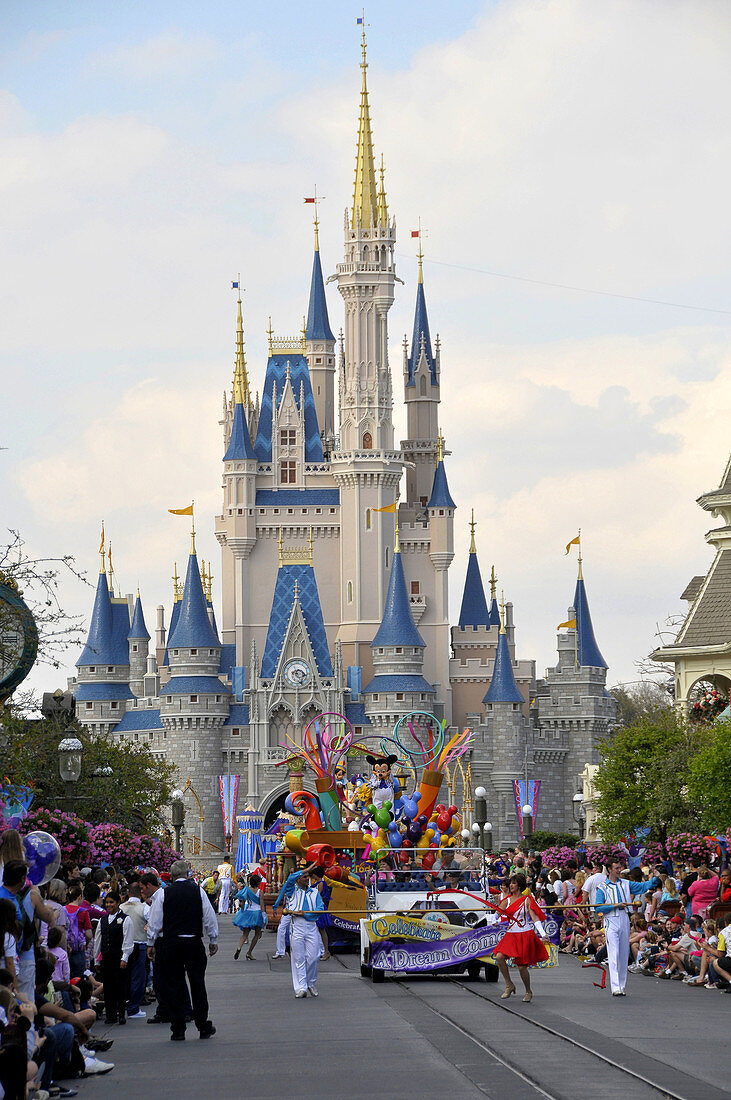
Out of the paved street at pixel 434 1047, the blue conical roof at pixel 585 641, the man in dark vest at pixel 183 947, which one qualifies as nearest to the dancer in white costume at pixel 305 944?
the paved street at pixel 434 1047

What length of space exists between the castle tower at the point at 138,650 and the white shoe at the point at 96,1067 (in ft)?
278

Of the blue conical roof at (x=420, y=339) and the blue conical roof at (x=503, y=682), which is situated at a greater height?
the blue conical roof at (x=420, y=339)

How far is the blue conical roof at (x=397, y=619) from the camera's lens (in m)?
88.6

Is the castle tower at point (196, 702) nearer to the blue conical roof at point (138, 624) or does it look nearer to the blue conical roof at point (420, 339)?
the blue conical roof at point (138, 624)

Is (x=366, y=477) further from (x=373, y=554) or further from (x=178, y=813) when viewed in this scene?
(x=178, y=813)

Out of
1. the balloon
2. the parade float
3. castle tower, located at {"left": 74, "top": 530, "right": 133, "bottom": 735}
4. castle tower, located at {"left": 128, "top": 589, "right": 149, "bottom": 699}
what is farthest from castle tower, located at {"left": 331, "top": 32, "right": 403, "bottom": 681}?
the balloon

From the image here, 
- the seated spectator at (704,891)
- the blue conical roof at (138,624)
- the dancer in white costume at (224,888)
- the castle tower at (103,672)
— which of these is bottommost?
the seated spectator at (704,891)

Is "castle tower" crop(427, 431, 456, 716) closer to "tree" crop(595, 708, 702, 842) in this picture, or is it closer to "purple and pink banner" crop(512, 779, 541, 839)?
"purple and pink banner" crop(512, 779, 541, 839)

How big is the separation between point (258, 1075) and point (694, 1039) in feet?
12.4

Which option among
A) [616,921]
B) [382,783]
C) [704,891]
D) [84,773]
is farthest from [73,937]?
[84,773]

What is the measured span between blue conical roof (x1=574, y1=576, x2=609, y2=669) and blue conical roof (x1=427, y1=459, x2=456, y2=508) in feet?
27.4

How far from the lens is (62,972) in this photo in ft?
48.2

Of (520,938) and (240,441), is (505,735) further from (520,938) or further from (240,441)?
(520,938)

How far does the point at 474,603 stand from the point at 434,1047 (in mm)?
82645
